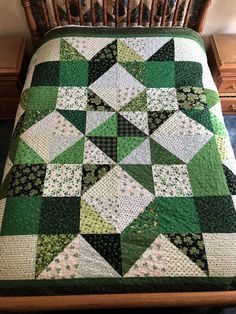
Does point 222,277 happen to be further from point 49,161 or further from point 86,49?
point 86,49

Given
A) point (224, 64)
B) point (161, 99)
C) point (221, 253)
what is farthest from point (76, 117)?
point (224, 64)

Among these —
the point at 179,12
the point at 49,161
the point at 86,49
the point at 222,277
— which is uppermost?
the point at 179,12

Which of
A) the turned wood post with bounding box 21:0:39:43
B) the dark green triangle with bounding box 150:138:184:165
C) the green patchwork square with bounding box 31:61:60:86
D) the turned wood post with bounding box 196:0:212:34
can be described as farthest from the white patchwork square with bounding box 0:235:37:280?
the turned wood post with bounding box 196:0:212:34

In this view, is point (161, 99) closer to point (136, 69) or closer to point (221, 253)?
point (136, 69)

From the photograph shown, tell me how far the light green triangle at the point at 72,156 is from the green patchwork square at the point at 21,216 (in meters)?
0.22

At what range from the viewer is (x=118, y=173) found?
1376 millimetres

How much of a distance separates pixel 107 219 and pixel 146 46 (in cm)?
113

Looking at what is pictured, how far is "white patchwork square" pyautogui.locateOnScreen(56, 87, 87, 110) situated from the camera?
1603 mm

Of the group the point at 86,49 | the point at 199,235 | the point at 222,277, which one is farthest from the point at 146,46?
the point at 222,277

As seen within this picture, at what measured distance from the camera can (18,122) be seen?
161cm

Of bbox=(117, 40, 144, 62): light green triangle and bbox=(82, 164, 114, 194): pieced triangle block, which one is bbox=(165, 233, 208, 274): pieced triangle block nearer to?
bbox=(82, 164, 114, 194): pieced triangle block

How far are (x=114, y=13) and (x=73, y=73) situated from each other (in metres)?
0.59

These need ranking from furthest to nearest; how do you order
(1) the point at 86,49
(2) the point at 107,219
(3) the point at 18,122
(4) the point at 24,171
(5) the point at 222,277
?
1. (1) the point at 86,49
2. (3) the point at 18,122
3. (4) the point at 24,171
4. (2) the point at 107,219
5. (5) the point at 222,277

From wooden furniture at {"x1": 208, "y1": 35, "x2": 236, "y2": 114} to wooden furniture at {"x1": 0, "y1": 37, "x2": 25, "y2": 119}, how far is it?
138 cm
